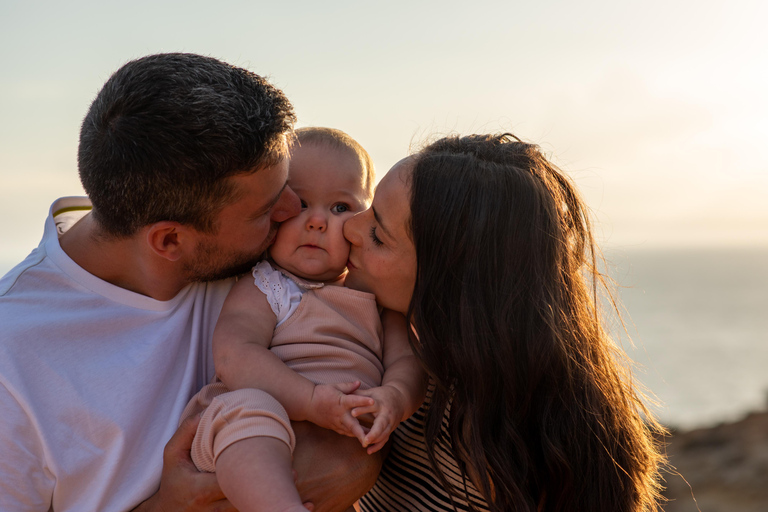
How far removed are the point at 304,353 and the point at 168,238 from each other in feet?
2.53

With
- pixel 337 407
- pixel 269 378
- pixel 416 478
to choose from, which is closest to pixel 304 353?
pixel 269 378

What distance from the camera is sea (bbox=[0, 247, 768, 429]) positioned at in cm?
682

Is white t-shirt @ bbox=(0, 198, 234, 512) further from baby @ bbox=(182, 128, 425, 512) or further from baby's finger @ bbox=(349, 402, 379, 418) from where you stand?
baby's finger @ bbox=(349, 402, 379, 418)

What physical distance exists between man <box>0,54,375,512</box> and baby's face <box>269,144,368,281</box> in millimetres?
90

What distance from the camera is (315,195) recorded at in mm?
2689

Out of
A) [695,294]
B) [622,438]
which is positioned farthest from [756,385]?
[695,294]

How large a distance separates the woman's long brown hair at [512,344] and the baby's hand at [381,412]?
0.64 feet

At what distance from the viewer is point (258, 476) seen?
1.81m

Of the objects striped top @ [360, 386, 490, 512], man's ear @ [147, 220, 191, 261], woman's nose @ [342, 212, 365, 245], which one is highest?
woman's nose @ [342, 212, 365, 245]

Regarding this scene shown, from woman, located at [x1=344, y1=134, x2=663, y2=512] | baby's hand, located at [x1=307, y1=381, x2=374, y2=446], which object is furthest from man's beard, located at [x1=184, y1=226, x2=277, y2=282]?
baby's hand, located at [x1=307, y1=381, x2=374, y2=446]

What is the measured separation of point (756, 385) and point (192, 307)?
116ft

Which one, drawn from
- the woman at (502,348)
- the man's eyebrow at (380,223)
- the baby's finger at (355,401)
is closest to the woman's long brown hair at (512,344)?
the woman at (502,348)

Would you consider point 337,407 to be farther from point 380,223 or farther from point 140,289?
point 140,289

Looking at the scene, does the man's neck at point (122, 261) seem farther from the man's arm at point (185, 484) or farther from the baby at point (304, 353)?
the man's arm at point (185, 484)
